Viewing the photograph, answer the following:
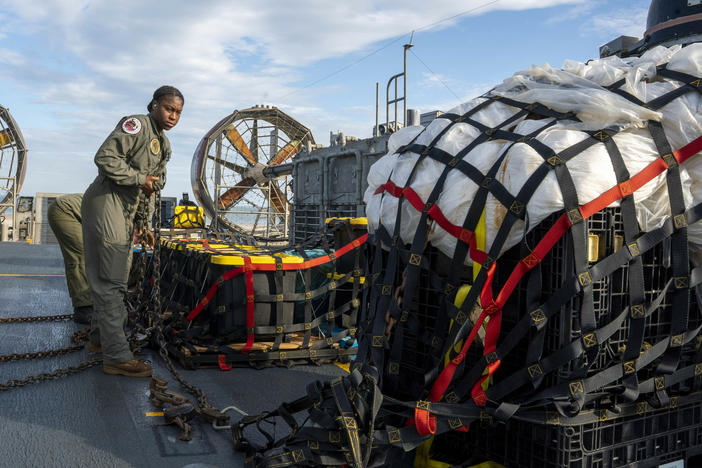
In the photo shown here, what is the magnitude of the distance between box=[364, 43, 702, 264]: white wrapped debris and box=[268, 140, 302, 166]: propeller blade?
21.5 meters

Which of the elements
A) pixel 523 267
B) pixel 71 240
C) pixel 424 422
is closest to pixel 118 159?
pixel 71 240

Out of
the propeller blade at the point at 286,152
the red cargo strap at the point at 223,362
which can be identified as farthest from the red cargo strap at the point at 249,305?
the propeller blade at the point at 286,152

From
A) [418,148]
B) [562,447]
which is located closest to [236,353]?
[418,148]

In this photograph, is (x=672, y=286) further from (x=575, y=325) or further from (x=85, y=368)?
(x=85, y=368)

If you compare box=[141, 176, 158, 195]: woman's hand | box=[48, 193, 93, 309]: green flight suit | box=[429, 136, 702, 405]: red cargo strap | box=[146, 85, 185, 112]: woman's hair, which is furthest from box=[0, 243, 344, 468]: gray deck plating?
box=[146, 85, 185, 112]: woman's hair

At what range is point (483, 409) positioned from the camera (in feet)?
7.79

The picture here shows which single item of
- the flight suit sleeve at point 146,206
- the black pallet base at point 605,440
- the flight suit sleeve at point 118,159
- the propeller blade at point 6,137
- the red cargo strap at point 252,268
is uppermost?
the propeller blade at point 6,137

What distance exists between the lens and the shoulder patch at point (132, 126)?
13.5 ft

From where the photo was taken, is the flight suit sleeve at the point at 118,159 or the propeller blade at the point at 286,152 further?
the propeller blade at the point at 286,152

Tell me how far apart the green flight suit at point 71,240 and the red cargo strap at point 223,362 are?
2349mm

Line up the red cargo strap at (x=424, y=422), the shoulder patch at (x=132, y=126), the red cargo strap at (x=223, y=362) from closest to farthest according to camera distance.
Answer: the red cargo strap at (x=424, y=422) < the shoulder patch at (x=132, y=126) < the red cargo strap at (x=223, y=362)

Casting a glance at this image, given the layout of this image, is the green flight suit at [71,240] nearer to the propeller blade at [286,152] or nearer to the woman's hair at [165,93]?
the woman's hair at [165,93]

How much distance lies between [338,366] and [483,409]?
2.44 meters

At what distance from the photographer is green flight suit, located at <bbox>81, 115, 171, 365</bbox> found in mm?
4086
